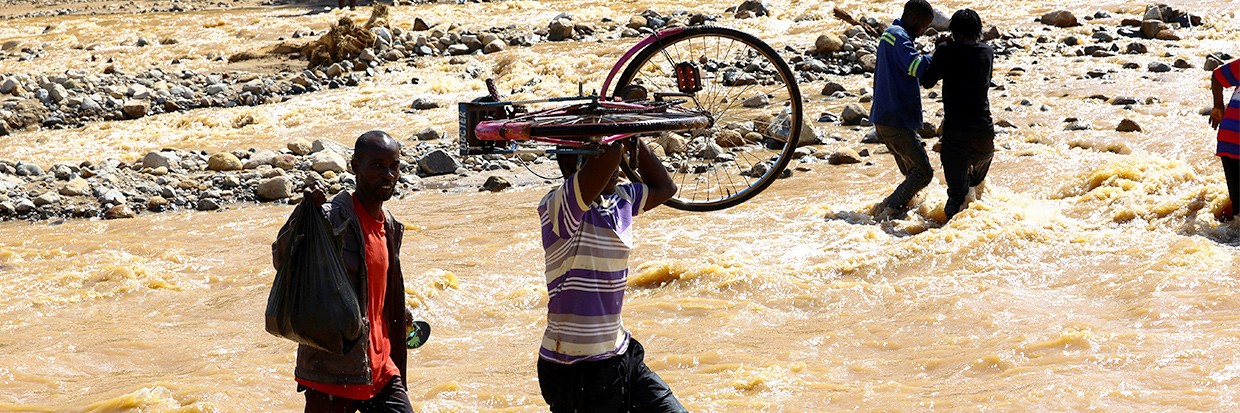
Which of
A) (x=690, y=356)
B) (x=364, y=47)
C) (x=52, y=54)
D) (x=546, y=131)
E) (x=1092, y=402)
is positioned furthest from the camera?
(x=52, y=54)

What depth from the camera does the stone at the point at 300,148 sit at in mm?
12289

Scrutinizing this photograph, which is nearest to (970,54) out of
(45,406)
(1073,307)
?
(1073,307)

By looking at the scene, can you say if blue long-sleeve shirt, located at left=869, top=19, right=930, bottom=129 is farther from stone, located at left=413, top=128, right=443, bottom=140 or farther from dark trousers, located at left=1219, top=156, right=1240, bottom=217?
stone, located at left=413, top=128, right=443, bottom=140

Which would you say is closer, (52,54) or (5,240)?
(5,240)

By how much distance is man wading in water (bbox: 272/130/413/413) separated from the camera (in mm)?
3473

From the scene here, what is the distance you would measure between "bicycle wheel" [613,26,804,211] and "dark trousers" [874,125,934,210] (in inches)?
28.2

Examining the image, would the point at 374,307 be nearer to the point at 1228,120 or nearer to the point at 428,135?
the point at 1228,120

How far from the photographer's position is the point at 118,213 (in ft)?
34.3

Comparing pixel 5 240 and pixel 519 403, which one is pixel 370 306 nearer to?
pixel 519 403

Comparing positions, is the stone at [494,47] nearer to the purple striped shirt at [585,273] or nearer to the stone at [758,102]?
the stone at [758,102]

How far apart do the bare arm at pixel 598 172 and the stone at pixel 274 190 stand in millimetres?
8119

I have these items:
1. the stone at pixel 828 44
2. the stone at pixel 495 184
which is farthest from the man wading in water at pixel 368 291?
Result: the stone at pixel 828 44

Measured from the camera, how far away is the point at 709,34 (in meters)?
4.63

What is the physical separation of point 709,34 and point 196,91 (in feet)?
42.1
